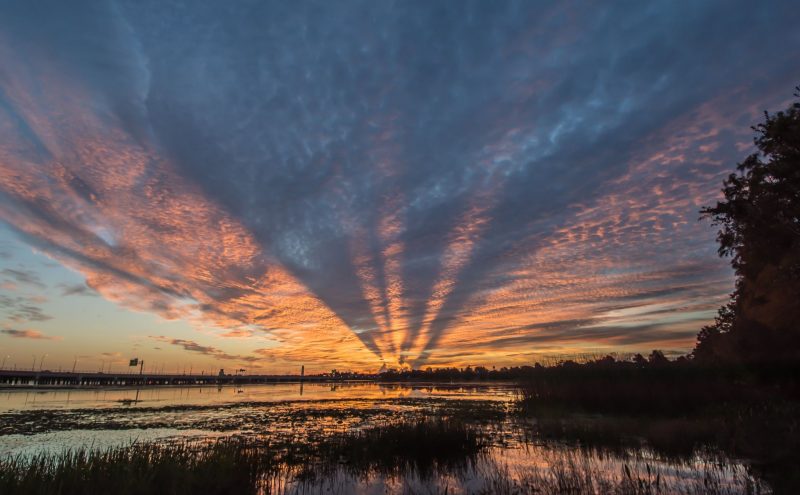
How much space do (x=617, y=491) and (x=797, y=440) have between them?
8.79 m

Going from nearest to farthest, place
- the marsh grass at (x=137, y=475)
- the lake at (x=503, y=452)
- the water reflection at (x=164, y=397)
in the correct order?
the marsh grass at (x=137, y=475), the lake at (x=503, y=452), the water reflection at (x=164, y=397)

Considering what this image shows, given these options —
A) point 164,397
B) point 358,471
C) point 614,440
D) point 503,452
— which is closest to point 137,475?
point 358,471

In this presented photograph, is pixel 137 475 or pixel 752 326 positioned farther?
pixel 752 326

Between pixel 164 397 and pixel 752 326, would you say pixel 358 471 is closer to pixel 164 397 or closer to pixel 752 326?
pixel 752 326

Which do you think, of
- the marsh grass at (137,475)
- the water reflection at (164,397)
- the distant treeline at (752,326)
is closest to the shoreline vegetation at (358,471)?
the marsh grass at (137,475)

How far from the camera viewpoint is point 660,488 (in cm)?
1184

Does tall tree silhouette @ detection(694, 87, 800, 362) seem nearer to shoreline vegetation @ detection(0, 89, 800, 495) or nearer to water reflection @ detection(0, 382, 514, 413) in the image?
shoreline vegetation @ detection(0, 89, 800, 495)

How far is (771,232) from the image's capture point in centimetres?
2453

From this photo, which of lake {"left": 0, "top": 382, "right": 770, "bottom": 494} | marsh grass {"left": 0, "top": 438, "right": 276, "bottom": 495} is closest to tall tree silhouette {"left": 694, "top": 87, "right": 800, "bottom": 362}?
lake {"left": 0, "top": 382, "right": 770, "bottom": 494}

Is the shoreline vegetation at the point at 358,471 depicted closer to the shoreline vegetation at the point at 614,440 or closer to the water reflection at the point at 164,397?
the shoreline vegetation at the point at 614,440

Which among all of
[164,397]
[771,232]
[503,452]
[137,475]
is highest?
[771,232]

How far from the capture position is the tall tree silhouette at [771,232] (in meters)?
22.4

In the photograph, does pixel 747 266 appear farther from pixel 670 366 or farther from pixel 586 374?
pixel 586 374

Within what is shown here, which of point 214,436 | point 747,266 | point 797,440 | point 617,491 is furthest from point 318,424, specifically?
point 747,266
